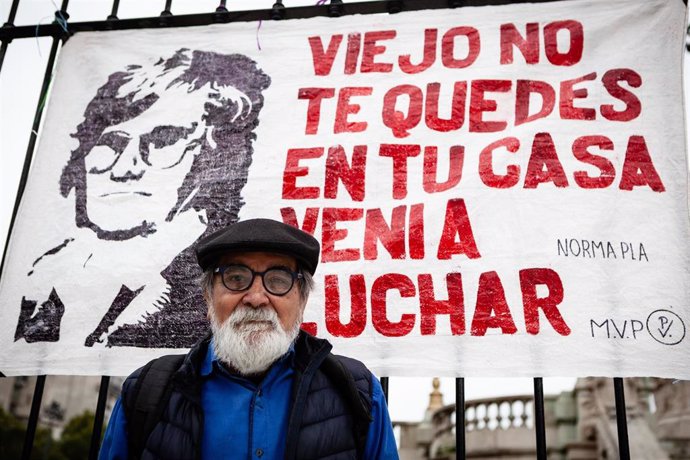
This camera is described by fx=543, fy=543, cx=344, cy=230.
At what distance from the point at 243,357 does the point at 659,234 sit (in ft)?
6.69

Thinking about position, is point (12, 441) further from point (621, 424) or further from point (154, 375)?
point (621, 424)

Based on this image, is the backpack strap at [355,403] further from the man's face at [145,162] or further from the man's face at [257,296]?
→ the man's face at [145,162]

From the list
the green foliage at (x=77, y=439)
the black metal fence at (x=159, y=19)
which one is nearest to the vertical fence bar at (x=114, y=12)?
the black metal fence at (x=159, y=19)

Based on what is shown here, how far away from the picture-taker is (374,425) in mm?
2014

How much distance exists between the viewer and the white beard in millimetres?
1994

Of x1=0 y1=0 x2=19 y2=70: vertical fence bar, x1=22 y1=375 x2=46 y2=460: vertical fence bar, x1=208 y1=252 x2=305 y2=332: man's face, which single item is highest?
x1=0 y1=0 x2=19 y2=70: vertical fence bar

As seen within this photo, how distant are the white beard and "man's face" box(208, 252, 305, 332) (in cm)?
2

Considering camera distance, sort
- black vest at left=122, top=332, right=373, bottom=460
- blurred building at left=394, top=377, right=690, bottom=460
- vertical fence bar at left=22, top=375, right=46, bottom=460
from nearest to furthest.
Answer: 1. black vest at left=122, top=332, right=373, bottom=460
2. vertical fence bar at left=22, top=375, right=46, bottom=460
3. blurred building at left=394, top=377, right=690, bottom=460

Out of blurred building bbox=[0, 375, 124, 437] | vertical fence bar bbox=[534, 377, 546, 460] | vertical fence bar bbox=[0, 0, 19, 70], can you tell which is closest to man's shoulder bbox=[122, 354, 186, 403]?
vertical fence bar bbox=[534, 377, 546, 460]

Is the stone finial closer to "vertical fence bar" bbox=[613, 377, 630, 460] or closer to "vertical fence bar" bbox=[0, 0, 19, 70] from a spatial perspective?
"vertical fence bar" bbox=[613, 377, 630, 460]

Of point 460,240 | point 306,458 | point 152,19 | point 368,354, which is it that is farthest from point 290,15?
point 306,458

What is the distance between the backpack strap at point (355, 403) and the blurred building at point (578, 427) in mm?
10496

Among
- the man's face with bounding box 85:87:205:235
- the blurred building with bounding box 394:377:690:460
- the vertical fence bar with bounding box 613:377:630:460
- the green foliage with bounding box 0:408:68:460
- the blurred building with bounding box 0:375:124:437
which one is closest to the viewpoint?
the vertical fence bar with bounding box 613:377:630:460

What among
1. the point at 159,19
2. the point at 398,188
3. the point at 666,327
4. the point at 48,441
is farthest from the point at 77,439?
the point at 666,327
